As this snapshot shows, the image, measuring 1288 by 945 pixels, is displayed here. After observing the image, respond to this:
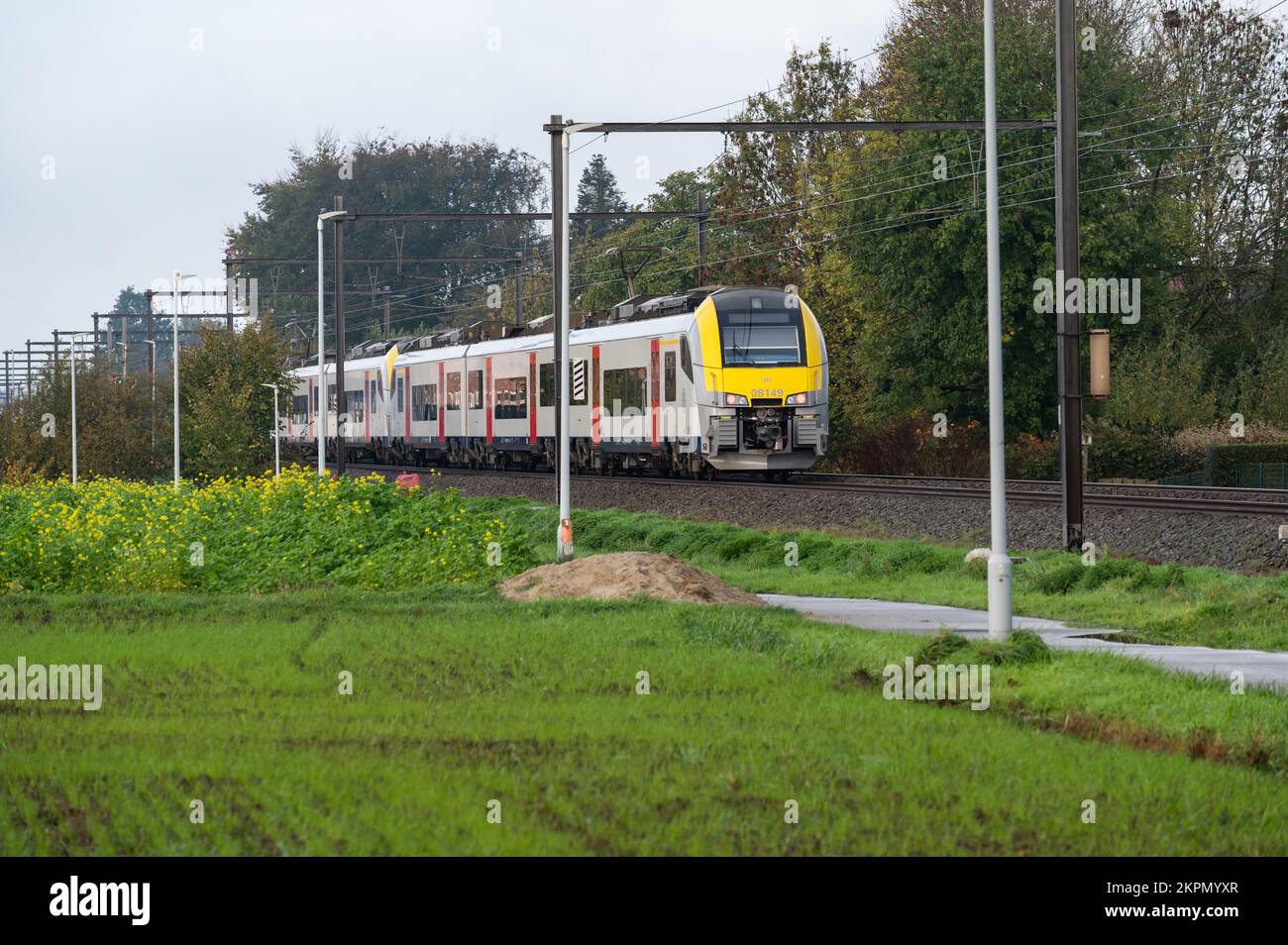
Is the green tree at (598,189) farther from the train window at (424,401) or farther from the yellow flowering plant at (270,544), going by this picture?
the yellow flowering plant at (270,544)

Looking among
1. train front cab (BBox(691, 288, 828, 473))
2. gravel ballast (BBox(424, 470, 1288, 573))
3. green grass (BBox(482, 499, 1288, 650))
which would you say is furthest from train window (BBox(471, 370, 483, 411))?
green grass (BBox(482, 499, 1288, 650))

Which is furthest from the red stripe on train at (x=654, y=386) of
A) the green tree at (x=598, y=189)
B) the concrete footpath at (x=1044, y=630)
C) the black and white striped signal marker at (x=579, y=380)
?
the green tree at (x=598, y=189)

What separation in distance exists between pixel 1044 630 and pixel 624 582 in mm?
5133

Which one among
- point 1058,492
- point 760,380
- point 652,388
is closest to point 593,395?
point 652,388

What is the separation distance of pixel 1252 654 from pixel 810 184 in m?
51.6

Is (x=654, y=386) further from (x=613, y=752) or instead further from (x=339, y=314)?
(x=613, y=752)

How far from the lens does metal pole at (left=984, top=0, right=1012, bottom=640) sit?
1673cm

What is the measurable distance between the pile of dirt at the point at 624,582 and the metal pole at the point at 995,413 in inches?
171

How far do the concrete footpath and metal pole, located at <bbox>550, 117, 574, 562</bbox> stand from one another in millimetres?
3149

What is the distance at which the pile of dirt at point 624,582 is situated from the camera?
21.1m

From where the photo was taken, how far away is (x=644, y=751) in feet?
35.8

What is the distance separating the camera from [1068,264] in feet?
80.6

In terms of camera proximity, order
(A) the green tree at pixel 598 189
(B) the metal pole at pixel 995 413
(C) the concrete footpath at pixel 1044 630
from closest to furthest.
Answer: (C) the concrete footpath at pixel 1044 630 < (B) the metal pole at pixel 995 413 < (A) the green tree at pixel 598 189
